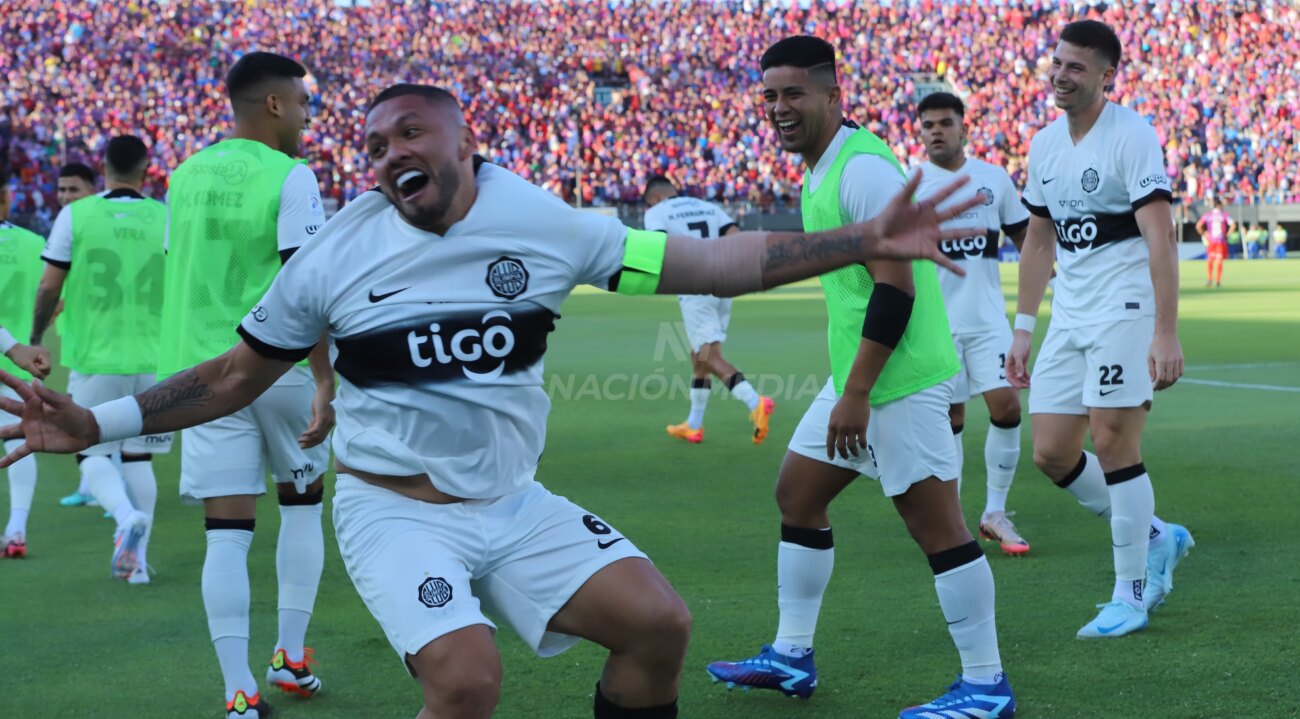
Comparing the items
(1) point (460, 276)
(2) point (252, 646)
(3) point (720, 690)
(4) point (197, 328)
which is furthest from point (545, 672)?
(1) point (460, 276)

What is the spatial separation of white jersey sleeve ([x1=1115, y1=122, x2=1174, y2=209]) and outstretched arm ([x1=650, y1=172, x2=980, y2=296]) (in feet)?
7.90

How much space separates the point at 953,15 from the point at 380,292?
5432 cm

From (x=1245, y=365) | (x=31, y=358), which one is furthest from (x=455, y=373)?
(x=1245, y=365)

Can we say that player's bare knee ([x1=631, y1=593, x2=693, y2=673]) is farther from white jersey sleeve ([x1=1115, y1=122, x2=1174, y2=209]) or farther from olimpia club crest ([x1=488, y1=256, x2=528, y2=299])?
white jersey sleeve ([x1=1115, y1=122, x2=1174, y2=209])

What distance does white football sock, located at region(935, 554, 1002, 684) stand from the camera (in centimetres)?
450

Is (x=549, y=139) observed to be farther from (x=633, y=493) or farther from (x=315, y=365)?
(x=315, y=365)

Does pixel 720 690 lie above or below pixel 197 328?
A: below

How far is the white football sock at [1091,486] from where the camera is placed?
6188 mm

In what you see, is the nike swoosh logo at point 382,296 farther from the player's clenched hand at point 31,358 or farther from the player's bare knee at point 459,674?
the player's clenched hand at point 31,358

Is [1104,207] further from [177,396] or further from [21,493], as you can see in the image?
[21,493]

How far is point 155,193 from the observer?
3834 cm

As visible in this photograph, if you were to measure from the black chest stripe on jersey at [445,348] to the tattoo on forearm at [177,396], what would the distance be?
15.5 inches

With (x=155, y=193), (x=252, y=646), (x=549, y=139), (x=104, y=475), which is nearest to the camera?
(x=252, y=646)

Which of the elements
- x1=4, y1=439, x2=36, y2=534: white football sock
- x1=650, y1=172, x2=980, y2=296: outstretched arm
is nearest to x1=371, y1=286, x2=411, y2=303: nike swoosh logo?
x1=650, y1=172, x2=980, y2=296: outstretched arm
